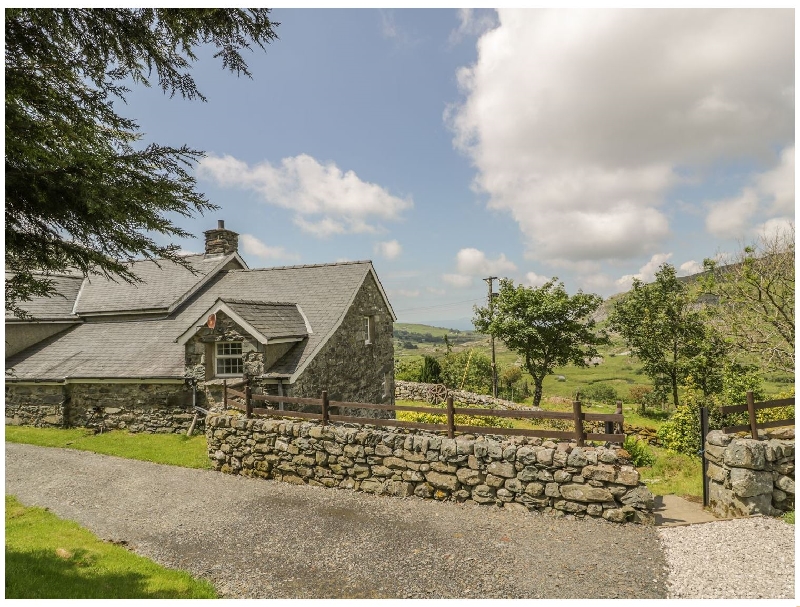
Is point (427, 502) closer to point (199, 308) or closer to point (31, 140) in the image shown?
point (31, 140)

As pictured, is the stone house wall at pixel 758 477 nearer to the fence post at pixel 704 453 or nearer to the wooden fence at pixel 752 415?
the wooden fence at pixel 752 415

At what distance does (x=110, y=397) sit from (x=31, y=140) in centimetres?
1561

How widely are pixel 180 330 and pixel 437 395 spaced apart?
660 inches

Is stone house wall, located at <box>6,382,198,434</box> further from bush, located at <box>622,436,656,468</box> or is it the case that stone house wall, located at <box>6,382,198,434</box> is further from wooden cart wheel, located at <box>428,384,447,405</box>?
wooden cart wheel, located at <box>428,384,447,405</box>

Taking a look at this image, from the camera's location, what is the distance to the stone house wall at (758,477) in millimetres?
8250

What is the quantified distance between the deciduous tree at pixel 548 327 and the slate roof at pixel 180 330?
49.1 feet

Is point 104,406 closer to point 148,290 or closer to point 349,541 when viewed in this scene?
point 148,290

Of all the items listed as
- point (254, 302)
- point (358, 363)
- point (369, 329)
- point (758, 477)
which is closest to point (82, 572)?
point (254, 302)

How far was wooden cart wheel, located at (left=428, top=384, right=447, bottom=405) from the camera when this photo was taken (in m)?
28.9

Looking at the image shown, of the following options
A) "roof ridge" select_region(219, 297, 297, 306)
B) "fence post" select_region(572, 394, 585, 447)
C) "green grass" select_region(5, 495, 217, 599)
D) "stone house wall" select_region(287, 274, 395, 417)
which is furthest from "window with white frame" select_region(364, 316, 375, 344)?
"green grass" select_region(5, 495, 217, 599)

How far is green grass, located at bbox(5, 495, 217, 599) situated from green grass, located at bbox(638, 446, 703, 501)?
1046cm

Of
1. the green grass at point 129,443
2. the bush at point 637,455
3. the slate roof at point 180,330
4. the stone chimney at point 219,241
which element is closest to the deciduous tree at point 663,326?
the bush at point 637,455

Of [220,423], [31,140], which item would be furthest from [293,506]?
[31,140]

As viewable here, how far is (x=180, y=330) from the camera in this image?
18.9 m
